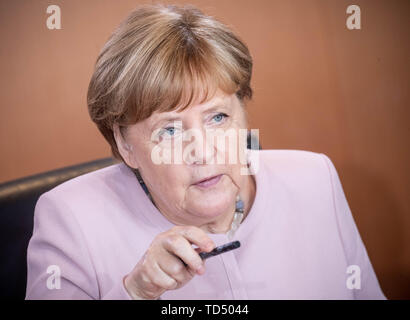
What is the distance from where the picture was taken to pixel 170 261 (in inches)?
33.3

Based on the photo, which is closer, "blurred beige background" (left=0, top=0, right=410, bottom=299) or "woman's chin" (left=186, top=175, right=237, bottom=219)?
"woman's chin" (left=186, top=175, right=237, bottom=219)

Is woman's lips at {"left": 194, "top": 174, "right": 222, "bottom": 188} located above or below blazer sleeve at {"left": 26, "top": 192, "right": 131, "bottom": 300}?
above

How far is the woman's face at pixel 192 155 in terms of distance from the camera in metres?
0.94

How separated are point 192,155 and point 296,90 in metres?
0.39

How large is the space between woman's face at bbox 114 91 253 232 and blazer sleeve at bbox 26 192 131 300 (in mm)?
203

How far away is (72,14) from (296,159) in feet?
2.08

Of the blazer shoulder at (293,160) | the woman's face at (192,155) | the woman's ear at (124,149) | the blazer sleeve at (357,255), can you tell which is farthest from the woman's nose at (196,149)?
the blazer sleeve at (357,255)

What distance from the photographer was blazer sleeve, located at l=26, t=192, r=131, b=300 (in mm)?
1008

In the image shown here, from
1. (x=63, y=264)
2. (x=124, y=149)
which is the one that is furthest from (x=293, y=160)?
(x=63, y=264)

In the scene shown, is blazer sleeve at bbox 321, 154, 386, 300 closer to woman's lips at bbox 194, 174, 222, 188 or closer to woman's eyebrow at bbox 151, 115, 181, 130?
woman's lips at bbox 194, 174, 222, 188

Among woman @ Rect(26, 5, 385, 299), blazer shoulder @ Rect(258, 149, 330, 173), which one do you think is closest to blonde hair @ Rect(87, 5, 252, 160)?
woman @ Rect(26, 5, 385, 299)

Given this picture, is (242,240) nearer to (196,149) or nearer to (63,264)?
(196,149)
